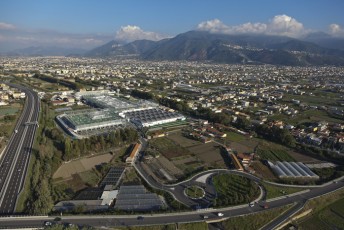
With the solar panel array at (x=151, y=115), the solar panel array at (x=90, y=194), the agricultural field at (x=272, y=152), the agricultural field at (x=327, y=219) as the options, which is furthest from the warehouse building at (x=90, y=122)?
the agricultural field at (x=327, y=219)

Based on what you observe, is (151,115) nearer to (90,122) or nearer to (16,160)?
(90,122)

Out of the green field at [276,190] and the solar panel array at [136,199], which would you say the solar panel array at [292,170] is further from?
the solar panel array at [136,199]

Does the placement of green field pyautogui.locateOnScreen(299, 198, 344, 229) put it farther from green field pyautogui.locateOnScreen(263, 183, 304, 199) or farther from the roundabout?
the roundabout

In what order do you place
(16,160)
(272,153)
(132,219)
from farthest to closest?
(272,153), (16,160), (132,219)

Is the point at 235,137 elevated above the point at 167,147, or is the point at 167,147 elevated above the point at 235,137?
the point at 167,147

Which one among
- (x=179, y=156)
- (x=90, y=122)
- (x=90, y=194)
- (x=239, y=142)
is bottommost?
(x=239, y=142)

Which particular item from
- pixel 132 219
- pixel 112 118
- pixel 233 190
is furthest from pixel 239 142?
pixel 132 219
